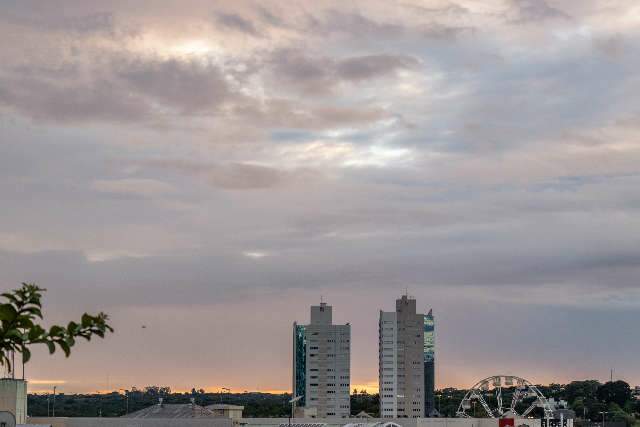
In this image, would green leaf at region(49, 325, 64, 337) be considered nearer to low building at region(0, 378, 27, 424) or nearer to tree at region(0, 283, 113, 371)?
tree at region(0, 283, 113, 371)

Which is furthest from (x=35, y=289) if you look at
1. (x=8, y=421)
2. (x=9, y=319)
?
(x=8, y=421)

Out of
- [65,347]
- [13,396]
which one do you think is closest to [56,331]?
[65,347]

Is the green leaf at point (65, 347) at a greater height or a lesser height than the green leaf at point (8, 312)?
lesser

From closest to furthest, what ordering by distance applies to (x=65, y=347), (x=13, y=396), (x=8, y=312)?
(x=8, y=312), (x=65, y=347), (x=13, y=396)

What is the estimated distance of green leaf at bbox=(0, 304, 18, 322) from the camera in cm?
1299

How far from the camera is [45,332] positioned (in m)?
13.3

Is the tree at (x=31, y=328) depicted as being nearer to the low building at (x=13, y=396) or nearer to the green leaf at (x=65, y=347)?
the green leaf at (x=65, y=347)

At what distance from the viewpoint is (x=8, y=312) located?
13078mm

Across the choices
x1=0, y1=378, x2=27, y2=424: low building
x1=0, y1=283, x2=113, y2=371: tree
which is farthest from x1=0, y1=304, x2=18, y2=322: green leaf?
x1=0, y1=378, x2=27, y2=424: low building

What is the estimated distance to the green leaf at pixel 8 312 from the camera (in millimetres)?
12992

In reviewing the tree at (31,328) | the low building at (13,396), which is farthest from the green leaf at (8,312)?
the low building at (13,396)

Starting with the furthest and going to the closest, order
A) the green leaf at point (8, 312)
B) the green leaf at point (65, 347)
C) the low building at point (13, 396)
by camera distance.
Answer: the low building at point (13, 396) → the green leaf at point (65, 347) → the green leaf at point (8, 312)

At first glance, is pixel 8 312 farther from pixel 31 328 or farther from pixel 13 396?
pixel 13 396

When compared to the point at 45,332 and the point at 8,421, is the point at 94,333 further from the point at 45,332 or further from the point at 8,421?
the point at 8,421
